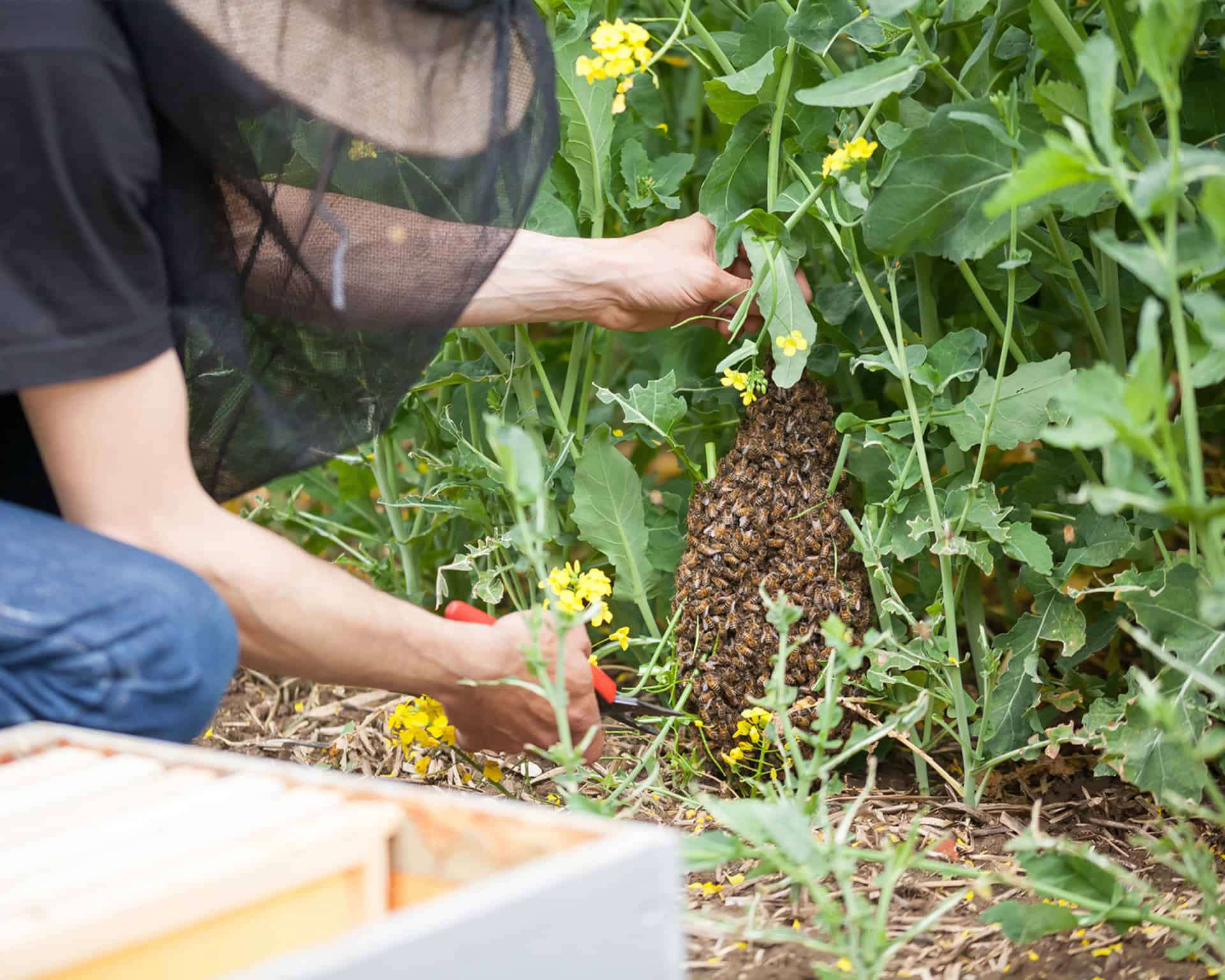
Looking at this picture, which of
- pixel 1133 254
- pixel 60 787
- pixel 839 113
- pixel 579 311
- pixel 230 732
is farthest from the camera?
pixel 230 732

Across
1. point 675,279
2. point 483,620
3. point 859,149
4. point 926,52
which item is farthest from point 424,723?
point 926,52

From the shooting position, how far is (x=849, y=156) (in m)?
1.32

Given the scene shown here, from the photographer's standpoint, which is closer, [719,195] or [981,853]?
[981,853]

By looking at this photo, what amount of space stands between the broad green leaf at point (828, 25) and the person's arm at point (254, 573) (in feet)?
2.29

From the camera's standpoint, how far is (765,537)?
152 cm

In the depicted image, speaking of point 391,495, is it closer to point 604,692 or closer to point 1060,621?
point 604,692

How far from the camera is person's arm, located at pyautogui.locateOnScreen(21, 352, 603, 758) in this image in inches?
42.5

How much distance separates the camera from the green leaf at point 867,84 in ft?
4.08

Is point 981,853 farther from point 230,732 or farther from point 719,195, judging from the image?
point 230,732

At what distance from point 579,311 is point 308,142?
43cm

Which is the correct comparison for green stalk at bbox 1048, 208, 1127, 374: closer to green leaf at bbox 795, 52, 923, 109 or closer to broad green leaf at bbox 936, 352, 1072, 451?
broad green leaf at bbox 936, 352, 1072, 451

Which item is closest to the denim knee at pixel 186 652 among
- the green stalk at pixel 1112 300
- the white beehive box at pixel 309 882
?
the white beehive box at pixel 309 882

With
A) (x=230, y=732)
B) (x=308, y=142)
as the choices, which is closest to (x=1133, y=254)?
(x=308, y=142)

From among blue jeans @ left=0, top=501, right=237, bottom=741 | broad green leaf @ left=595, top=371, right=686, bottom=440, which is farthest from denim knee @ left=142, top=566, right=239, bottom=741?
broad green leaf @ left=595, top=371, right=686, bottom=440
